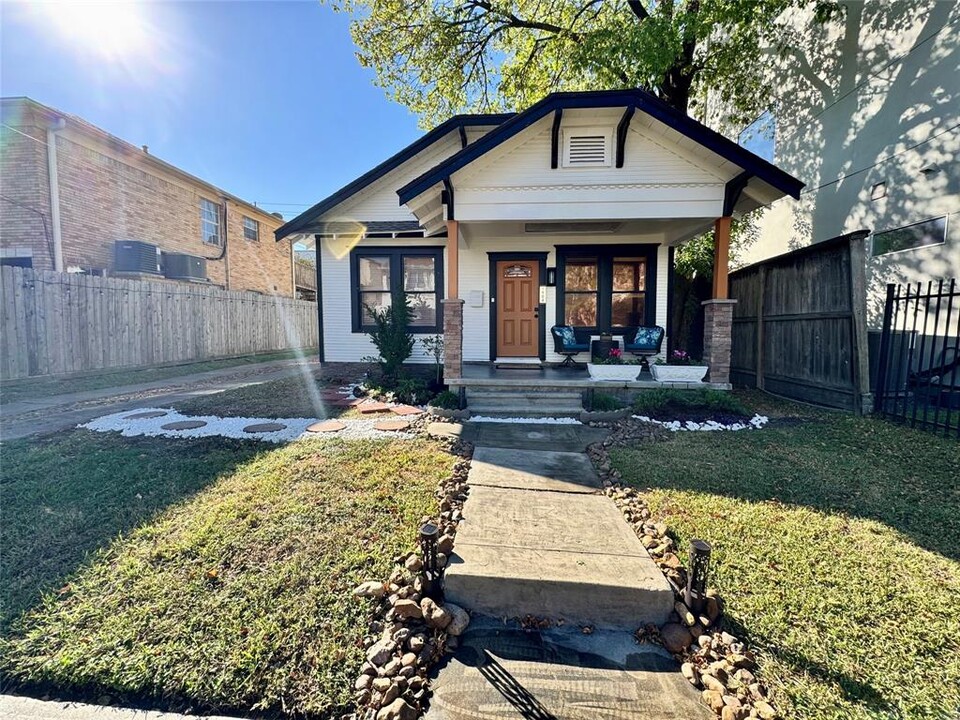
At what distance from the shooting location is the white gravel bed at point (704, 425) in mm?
5605

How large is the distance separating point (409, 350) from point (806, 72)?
11.3 meters

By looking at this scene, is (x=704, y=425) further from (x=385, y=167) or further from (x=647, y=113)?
(x=385, y=167)

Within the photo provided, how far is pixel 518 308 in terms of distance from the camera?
9.01m

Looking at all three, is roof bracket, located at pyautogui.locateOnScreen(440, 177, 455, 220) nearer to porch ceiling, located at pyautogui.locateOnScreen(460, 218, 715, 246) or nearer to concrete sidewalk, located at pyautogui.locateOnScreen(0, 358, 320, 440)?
porch ceiling, located at pyautogui.locateOnScreen(460, 218, 715, 246)

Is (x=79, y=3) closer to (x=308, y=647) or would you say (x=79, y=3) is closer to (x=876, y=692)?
(x=308, y=647)

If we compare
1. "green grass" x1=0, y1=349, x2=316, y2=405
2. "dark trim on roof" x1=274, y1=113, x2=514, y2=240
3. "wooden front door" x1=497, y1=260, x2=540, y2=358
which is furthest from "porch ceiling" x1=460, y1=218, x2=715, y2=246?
"green grass" x1=0, y1=349, x2=316, y2=405

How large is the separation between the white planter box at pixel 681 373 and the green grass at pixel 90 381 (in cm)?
1049

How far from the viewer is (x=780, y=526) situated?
305 centimetres

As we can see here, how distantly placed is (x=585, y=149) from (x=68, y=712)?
780 cm

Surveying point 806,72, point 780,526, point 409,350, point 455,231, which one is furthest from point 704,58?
point 780,526

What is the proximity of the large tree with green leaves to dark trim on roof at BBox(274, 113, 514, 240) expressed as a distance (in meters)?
2.37

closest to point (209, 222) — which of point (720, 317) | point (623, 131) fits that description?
point (623, 131)

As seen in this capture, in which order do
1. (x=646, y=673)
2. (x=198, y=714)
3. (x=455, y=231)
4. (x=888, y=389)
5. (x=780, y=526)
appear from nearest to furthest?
1. (x=198, y=714)
2. (x=646, y=673)
3. (x=780, y=526)
4. (x=888, y=389)
5. (x=455, y=231)

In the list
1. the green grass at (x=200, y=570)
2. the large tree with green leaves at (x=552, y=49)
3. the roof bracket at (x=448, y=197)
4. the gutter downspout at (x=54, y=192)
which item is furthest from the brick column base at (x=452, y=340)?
the gutter downspout at (x=54, y=192)
